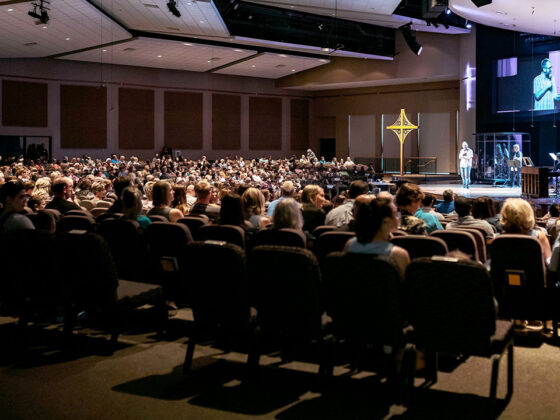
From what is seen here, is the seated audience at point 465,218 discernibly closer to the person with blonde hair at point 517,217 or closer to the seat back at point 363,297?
the person with blonde hair at point 517,217

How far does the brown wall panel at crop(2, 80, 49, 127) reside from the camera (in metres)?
20.6

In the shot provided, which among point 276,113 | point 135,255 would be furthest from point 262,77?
point 135,255

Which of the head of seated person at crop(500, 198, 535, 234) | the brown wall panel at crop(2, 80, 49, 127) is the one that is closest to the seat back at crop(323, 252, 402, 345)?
the head of seated person at crop(500, 198, 535, 234)

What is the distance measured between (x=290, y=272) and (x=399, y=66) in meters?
21.0

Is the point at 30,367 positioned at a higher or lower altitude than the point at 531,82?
lower

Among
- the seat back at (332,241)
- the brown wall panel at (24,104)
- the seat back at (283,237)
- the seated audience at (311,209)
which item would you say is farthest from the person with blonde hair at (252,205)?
the brown wall panel at (24,104)

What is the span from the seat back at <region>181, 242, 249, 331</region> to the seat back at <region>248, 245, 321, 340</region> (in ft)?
0.24

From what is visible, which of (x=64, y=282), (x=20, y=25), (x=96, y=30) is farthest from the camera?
(x=96, y=30)

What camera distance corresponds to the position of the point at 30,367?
3.54 m

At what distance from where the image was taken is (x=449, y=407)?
296 centimetres

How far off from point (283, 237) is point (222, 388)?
3.49 feet

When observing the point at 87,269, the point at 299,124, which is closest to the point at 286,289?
the point at 87,269

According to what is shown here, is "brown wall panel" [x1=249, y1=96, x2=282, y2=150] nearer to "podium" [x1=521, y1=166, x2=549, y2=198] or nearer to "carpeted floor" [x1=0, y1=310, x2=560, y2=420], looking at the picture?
"podium" [x1=521, y1=166, x2=549, y2=198]

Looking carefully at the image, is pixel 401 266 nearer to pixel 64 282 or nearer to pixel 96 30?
pixel 64 282
